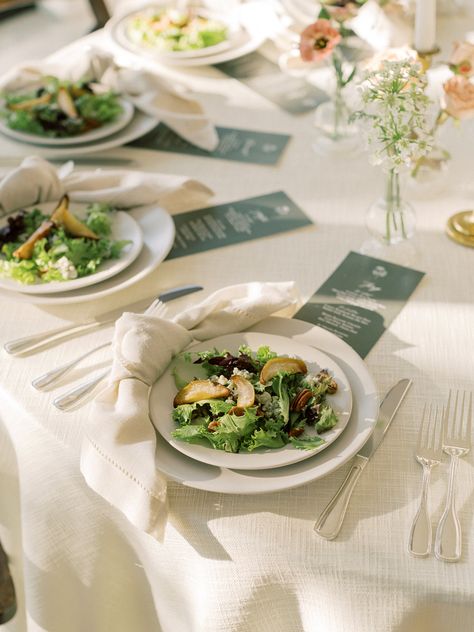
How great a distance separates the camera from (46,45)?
457cm

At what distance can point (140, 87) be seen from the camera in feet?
5.63

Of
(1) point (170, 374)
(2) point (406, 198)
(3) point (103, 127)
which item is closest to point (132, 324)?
(1) point (170, 374)

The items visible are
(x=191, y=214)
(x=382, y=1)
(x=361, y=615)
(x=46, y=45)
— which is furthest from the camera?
(x=46, y=45)

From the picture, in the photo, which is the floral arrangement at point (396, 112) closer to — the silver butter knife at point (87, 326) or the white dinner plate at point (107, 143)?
the silver butter knife at point (87, 326)

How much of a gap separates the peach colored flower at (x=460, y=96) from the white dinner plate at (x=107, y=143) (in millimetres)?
672

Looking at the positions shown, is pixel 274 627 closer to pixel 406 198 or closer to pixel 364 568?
pixel 364 568

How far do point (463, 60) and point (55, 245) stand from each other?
0.78 m

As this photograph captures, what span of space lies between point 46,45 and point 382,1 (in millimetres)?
3247

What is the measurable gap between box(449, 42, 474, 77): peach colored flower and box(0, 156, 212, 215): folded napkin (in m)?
0.50

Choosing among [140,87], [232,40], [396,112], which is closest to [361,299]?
[396,112]

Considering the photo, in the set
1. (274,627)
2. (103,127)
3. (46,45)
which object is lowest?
(46,45)

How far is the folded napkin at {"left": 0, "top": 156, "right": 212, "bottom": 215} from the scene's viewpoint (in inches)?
53.8

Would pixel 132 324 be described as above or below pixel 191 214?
above

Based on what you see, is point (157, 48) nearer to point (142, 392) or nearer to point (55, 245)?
point (55, 245)
